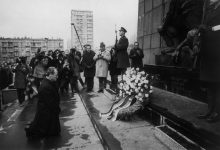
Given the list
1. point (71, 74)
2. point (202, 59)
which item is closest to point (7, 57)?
point (71, 74)

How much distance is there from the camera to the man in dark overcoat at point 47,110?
15.3 feet

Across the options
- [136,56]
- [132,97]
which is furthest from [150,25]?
[132,97]

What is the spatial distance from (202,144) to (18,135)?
394 cm

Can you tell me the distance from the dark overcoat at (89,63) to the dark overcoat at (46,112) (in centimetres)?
428

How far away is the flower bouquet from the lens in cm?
528

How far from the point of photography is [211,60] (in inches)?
139

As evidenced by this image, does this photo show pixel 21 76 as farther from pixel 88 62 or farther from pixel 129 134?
pixel 129 134

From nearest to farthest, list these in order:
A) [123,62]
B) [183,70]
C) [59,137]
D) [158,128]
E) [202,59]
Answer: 1. [202,59]
2. [158,128]
3. [59,137]
4. [183,70]
5. [123,62]

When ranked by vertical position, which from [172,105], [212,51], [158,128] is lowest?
[158,128]

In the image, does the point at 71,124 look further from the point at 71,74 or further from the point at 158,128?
the point at 71,74

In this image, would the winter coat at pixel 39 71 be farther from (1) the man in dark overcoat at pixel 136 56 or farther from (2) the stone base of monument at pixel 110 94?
(1) the man in dark overcoat at pixel 136 56

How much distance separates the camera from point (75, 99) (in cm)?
830

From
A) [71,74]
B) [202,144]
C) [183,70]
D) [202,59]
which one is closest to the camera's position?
[202,144]

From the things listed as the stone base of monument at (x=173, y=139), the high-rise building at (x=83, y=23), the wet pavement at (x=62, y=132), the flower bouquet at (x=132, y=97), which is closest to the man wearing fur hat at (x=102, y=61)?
the wet pavement at (x=62, y=132)
